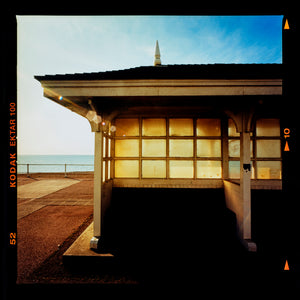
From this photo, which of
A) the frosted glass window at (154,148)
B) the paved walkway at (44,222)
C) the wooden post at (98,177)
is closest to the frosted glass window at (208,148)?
the frosted glass window at (154,148)

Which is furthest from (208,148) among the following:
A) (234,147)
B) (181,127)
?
(181,127)

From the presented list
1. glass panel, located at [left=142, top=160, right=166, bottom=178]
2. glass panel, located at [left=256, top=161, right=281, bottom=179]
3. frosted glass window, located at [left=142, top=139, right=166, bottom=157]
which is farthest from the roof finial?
glass panel, located at [left=256, top=161, right=281, bottom=179]

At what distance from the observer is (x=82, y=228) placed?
4203 millimetres

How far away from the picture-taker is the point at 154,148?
4535 mm

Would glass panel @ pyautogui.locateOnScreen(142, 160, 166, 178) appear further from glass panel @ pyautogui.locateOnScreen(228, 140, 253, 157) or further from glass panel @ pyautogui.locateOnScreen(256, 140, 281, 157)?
glass panel @ pyautogui.locateOnScreen(256, 140, 281, 157)

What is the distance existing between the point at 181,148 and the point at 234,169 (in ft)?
5.31

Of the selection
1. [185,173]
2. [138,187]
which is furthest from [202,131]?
[138,187]

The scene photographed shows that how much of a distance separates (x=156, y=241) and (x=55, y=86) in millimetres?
3703

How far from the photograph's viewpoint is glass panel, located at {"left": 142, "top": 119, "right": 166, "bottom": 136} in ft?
14.9

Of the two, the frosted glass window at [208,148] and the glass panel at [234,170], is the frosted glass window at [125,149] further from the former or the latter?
the glass panel at [234,170]

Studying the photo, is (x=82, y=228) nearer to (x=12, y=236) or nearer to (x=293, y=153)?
(x=12, y=236)

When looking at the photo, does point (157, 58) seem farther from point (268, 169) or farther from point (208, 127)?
point (268, 169)

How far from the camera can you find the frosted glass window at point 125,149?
4.53 metres

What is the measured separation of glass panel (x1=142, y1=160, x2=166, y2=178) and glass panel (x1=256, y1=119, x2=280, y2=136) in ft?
9.80
